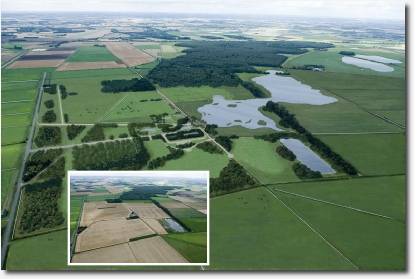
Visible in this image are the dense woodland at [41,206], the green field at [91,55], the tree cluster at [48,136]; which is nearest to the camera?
the dense woodland at [41,206]

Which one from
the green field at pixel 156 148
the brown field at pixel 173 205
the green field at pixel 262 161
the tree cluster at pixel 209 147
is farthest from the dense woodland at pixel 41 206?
the green field at pixel 262 161

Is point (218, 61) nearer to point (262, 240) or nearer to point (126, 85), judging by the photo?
point (126, 85)

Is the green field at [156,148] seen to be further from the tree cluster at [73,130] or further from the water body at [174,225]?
the water body at [174,225]

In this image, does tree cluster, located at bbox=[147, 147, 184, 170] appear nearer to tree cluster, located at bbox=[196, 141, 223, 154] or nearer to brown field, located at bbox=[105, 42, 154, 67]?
tree cluster, located at bbox=[196, 141, 223, 154]

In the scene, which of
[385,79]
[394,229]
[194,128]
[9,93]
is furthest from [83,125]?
[385,79]

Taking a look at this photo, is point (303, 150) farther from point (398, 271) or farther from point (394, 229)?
point (398, 271)

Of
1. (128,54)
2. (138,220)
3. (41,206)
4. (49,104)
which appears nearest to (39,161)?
(41,206)
